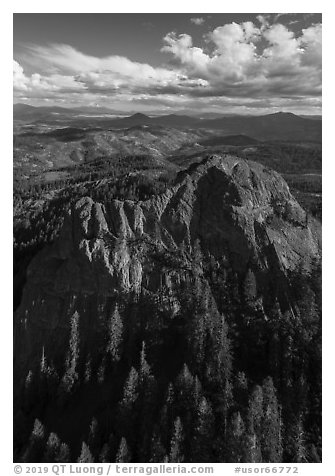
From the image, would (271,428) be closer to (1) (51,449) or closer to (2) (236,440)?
(2) (236,440)

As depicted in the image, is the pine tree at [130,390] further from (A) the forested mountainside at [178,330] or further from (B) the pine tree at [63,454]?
(B) the pine tree at [63,454]

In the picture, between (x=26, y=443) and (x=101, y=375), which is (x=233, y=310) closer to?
(x=101, y=375)

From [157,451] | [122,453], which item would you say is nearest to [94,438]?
[122,453]

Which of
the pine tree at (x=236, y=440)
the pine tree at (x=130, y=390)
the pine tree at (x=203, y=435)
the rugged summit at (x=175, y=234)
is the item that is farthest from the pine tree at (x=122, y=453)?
the rugged summit at (x=175, y=234)

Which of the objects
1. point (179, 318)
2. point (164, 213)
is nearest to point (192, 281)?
point (179, 318)

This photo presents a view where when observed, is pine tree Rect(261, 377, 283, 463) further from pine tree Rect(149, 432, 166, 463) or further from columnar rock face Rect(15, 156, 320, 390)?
columnar rock face Rect(15, 156, 320, 390)
